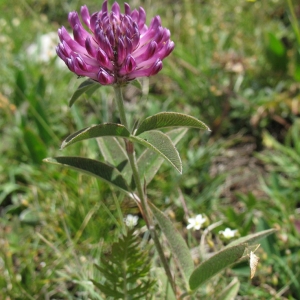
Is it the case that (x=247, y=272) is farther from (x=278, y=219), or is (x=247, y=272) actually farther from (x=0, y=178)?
(x=0, y=178)

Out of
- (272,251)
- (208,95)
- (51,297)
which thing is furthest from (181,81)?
(51,297)

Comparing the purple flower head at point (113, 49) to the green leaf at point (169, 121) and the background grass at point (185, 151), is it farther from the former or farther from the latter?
the background grass at point (185, 151)

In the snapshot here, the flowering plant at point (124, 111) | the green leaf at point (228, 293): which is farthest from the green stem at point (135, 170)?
the green leaf at point (228, 293)

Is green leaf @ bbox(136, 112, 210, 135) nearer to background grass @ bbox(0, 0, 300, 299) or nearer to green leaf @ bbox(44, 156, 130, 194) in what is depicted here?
green leaf @ bbox(44, 156, 130, 194)

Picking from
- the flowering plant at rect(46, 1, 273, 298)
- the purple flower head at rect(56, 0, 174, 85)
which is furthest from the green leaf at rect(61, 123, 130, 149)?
the purple flower head at rect(56, 0, 174, 85)

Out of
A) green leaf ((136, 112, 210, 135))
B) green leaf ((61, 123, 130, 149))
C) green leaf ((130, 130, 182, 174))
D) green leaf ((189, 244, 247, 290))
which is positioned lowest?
green leaf ((189, 244, 247, 290))

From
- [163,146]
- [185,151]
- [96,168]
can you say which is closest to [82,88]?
[96,168]
